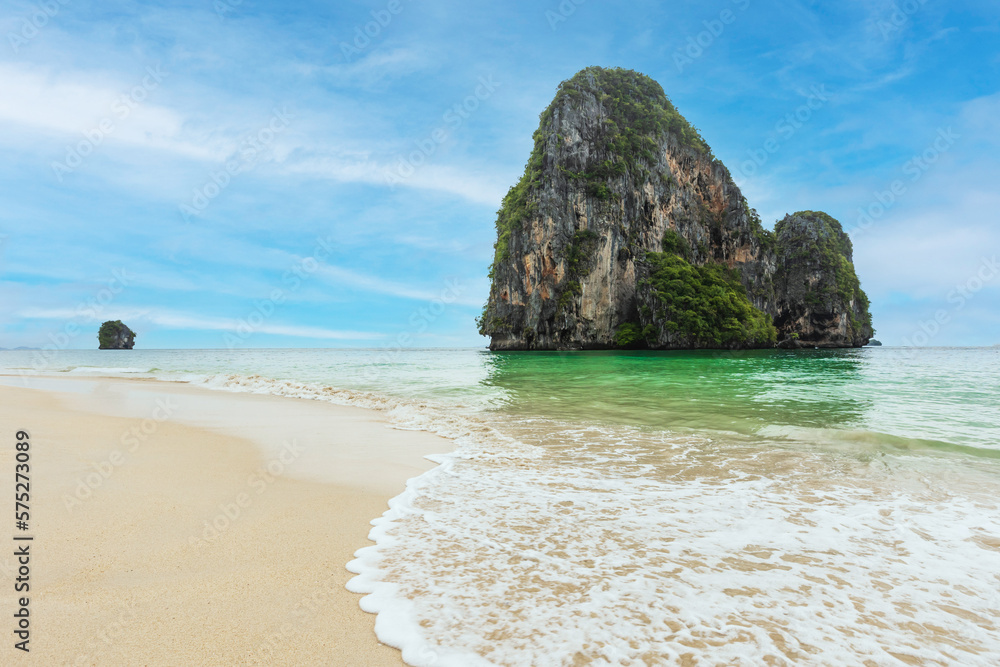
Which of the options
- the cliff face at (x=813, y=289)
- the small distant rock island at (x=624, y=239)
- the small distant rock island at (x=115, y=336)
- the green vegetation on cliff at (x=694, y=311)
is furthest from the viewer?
the small distant rock island at (x=115, y=336)

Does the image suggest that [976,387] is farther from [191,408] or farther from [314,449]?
[191,408]

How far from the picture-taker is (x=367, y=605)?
7.43 ft

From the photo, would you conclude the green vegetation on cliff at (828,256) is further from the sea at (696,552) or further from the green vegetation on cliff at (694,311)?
the sea at (696,552)

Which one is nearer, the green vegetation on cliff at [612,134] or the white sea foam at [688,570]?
the white sea foam at [688,570]

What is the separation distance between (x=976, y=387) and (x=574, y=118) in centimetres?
5394

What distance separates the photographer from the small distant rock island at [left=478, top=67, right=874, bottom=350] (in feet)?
179

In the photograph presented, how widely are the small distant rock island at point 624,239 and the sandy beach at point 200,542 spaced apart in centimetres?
5028

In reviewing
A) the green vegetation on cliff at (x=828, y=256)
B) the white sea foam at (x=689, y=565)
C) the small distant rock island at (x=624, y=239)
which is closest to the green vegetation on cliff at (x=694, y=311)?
the small distant rock island at (x=624, y=239)

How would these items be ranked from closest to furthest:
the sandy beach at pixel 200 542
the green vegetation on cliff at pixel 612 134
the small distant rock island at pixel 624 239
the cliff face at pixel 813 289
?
1. the sandy beach at pixel 200 542
2. the small distant rock island at pixel 624 239
3. the green vegetation on cliff at pixel 612 134
4. the cliff face at pixel 813 289

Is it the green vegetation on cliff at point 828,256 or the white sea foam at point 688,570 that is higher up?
the green vegetation on cliff at point 828,256

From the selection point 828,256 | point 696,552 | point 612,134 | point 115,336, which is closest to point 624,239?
point 612,134

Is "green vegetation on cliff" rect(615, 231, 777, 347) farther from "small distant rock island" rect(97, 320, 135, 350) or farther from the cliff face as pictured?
"small distant rock island" rect(97, 320, 135, 350)

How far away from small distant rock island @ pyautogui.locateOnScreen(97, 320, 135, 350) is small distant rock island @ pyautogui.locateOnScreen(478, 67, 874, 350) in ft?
272

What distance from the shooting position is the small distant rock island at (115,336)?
92875mm
